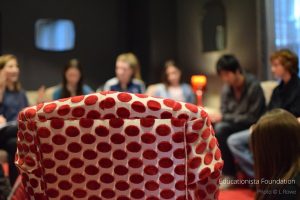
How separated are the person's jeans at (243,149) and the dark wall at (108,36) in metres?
1.95

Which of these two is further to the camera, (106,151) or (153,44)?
(153,44)

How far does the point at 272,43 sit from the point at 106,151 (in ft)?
11.5

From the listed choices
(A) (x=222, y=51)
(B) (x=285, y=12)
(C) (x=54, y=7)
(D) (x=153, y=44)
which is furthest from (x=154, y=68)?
(B) (x=285, y=12)

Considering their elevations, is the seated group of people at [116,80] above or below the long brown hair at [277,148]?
above

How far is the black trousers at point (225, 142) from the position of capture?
3.54 m

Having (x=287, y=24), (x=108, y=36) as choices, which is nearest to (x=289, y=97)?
(x=287, y=24)

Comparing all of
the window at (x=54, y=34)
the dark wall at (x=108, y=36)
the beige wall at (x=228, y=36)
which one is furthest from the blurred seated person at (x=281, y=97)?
the window at (x=54, y=34)

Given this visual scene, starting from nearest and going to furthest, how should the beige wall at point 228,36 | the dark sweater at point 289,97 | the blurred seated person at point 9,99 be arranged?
1. the dark sweater at point 289,97
2. the blurred seated person at point 9,99
3. the beige wall at point 228,36

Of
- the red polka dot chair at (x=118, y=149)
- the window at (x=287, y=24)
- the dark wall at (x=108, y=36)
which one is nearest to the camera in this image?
the red polka dot chair at (x=118, y=149)

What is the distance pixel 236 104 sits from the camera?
3592 mm

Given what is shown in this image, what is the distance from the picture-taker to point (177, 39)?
5.91 m

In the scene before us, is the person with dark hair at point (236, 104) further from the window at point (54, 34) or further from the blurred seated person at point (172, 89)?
the window at point (54, 34)

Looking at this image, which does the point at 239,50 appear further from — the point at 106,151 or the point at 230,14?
the point at 106,151

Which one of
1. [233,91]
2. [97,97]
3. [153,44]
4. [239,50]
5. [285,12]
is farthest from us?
[153,44]
